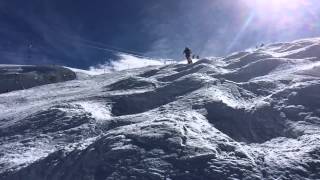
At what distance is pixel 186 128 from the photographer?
65.0 ft

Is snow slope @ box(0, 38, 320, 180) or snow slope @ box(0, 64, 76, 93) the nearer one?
snow slope @ box(0, 38, 320, 180)

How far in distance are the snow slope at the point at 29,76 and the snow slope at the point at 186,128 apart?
2290 centimetres

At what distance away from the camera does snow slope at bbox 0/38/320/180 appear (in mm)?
17281

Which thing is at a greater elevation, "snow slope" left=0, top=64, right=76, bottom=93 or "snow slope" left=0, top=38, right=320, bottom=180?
"snow slope" left=0, top=64, right=76, bottom=93

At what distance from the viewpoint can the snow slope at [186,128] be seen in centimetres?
1728

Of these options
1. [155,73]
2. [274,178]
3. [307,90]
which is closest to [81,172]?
[274,178]

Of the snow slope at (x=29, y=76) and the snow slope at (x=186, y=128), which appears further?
the snow slope at (x=29, y=76)

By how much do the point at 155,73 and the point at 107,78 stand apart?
7.83 m

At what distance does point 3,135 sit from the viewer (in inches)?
1015

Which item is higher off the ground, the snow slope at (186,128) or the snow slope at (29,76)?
the snow slope at (29,76)

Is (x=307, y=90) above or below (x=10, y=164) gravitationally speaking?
above

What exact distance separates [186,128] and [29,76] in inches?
1718

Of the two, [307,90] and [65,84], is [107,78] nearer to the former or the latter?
[65,84]

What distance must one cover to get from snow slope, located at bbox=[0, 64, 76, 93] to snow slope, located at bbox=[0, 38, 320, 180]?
22900mm
